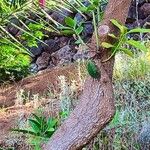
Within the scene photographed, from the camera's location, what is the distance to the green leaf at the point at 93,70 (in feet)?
5.16

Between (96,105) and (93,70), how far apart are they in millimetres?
123

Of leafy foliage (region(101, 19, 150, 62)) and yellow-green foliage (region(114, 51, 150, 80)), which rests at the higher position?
yellow-green foliage (region(114, 51, 150, 80))

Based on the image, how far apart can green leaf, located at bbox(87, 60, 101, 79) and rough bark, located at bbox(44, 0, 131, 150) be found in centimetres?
2

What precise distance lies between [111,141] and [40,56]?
566cm

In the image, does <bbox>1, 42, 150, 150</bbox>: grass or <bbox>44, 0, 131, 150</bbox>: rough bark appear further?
<bbox>1, 42, 150, 150</bbox>: grass

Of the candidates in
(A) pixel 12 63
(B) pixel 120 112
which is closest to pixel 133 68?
(B) pixel 120 112

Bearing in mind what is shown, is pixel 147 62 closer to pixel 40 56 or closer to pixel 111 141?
pixel 111 141

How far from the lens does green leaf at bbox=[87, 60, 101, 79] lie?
157cm

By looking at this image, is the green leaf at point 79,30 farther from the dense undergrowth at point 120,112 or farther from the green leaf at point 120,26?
the green leaf at point 120,26

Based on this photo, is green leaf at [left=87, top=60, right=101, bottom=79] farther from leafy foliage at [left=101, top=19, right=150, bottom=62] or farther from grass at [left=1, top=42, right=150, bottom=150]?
grass at [left=1, top=42, right=150, bottom=150]

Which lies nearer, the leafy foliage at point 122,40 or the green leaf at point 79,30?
the leafy foliage at point 122,40

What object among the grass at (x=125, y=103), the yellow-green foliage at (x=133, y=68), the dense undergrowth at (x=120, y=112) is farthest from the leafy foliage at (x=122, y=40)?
the yellow-green foliage at (x=133, y=68)

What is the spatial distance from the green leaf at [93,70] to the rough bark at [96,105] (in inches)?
0.7

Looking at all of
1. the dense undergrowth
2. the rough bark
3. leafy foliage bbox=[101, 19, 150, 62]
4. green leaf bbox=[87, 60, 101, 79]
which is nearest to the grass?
the dense undergrowth
